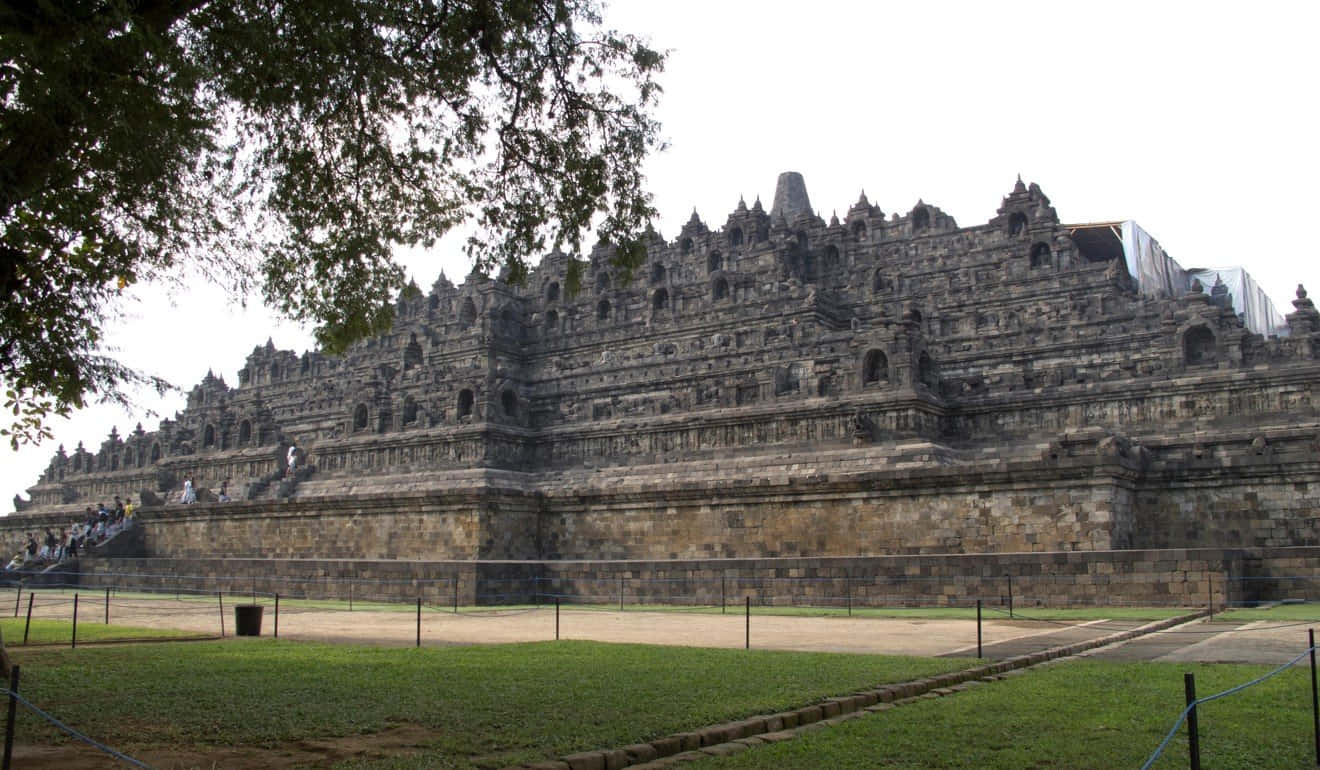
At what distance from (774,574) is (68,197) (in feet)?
58.8

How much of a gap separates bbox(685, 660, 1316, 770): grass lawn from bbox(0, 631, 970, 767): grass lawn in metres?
1.09

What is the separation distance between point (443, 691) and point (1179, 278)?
5214cm

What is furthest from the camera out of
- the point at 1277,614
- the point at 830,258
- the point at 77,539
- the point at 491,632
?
the point at 830,258

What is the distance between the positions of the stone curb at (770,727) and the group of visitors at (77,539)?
39803 millimetres

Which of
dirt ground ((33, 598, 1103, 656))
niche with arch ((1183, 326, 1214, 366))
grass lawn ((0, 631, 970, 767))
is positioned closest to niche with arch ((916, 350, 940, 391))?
niche with arch ((1183, 326, 1214, 366))

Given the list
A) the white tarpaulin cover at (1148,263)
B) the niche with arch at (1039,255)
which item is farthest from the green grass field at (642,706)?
the white tarpaulin cover at (1148,263)

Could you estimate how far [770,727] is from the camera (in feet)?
30.0

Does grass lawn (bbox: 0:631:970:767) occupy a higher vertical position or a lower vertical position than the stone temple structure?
lower

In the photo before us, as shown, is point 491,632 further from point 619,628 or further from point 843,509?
point 843,509

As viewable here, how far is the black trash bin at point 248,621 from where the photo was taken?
19.2m

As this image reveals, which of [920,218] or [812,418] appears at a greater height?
[920,218]

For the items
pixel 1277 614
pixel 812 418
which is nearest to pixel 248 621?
pixel 1277 614

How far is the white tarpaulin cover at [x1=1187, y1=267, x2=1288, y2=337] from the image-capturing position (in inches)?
2067

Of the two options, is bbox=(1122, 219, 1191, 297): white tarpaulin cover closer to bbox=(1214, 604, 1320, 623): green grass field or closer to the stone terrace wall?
the stone terrace wall
